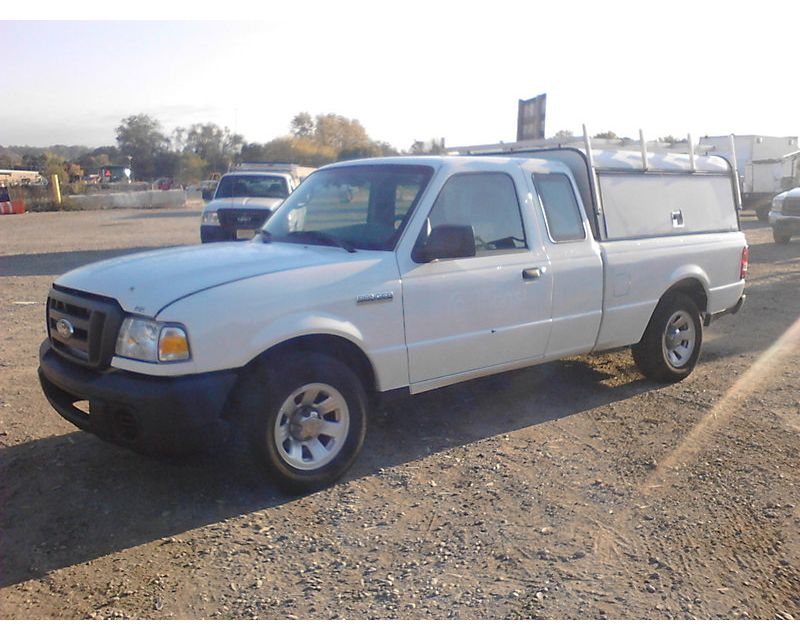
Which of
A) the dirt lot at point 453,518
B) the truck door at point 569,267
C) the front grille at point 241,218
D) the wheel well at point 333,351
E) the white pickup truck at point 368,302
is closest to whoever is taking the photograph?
the dirt lot at point 453,518

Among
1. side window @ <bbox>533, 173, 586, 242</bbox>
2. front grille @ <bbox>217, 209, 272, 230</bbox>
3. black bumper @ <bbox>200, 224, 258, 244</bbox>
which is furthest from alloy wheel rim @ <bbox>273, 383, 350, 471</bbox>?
front grille @ <bbox>217, 209, 272, 230</bbox>

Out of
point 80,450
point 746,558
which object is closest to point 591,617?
point 746,558

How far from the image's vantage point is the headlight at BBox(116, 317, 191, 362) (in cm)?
394

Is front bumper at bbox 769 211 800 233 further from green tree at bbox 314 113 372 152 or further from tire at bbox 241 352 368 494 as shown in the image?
green tree at bbox 314 113 372 152

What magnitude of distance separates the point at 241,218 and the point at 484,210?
31.1ft

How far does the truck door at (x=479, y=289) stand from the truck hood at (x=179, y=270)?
24.6 inches

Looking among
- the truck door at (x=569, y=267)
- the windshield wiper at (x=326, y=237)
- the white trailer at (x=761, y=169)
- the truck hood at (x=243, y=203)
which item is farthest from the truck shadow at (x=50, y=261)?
the white trailer at (x=761, y=169)

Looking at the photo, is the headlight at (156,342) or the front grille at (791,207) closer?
the headlight at (156,342)

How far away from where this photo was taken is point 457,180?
204 inches

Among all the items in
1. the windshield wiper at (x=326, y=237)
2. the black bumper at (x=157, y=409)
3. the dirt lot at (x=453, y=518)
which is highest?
the windshield wiper at (x=326, y=237)

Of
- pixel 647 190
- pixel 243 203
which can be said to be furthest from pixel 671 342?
pixel 243 203

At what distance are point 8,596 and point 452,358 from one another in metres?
2.81

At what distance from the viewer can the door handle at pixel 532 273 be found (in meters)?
5.37

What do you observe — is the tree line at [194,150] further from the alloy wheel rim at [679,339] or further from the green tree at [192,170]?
the alloy wheel rim at [679,339]
